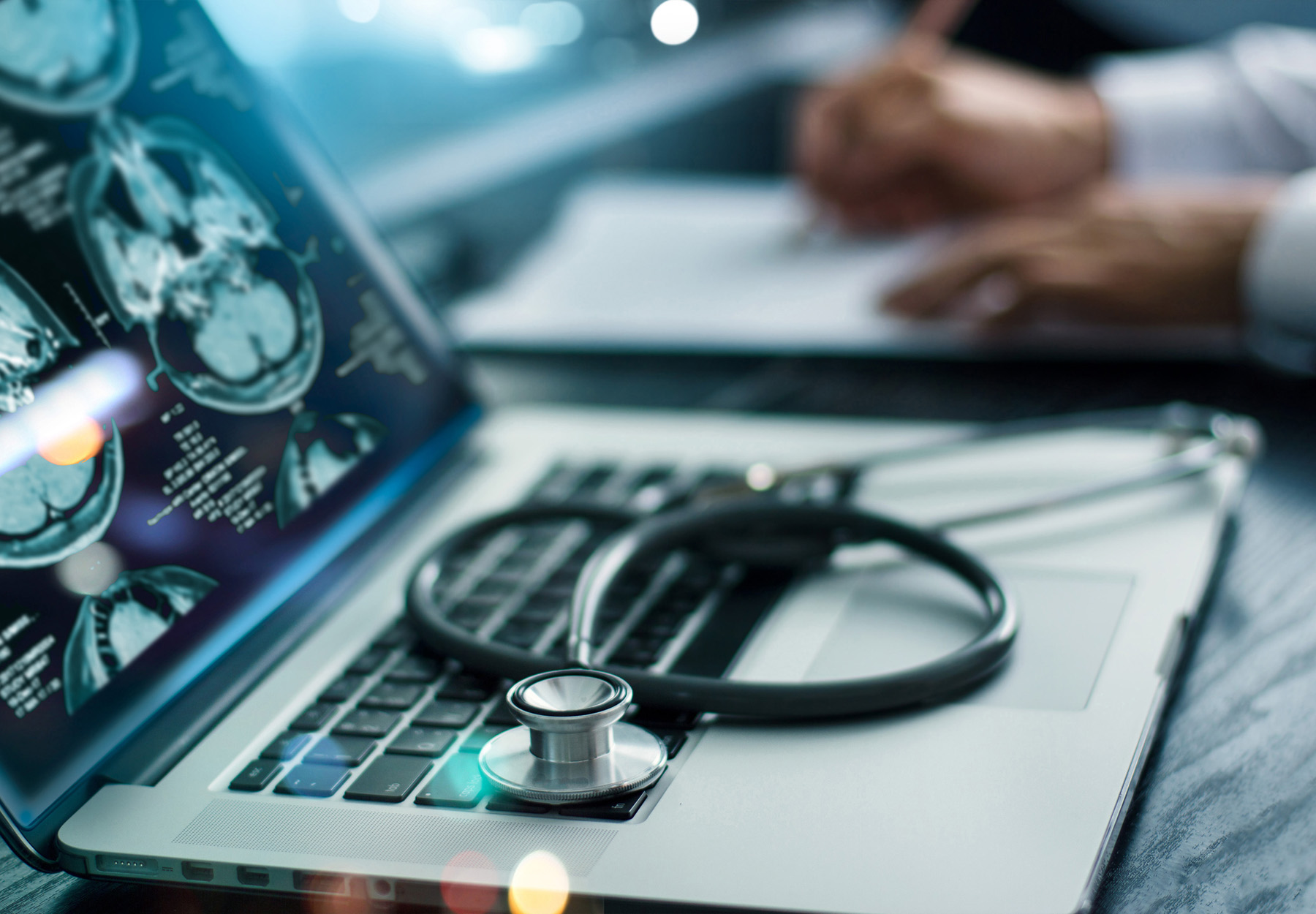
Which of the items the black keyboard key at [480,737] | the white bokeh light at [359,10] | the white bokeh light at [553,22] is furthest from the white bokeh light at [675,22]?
the black keyboard key at [480,737]

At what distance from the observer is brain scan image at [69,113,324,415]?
0.41 m

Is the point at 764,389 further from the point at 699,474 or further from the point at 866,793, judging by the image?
the point at 866,793

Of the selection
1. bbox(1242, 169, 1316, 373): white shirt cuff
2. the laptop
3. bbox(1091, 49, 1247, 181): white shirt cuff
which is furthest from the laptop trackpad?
bbox(1091, 49, 1247, 181): white shirt cuff

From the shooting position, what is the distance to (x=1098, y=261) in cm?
76

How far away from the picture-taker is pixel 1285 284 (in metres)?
0.69

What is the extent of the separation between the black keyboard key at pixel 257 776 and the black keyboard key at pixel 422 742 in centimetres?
3

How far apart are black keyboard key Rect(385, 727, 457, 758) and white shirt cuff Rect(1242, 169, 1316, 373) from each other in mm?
541

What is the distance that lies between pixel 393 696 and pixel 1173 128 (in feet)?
2.87

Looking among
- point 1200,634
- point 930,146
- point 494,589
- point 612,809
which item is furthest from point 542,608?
point 930,146

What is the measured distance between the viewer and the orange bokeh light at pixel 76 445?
0.36m

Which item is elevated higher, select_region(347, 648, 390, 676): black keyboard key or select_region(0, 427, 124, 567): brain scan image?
select_region(0, 427, 124, 567): brain scan image

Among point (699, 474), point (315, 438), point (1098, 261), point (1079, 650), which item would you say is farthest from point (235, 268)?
point (1098, 261)

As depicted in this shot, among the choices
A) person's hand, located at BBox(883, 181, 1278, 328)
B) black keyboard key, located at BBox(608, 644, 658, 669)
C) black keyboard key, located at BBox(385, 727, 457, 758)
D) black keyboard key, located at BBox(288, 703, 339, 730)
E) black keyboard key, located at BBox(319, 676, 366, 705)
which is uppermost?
black keyboard key, located at BBox(288, 703, 339, 730)

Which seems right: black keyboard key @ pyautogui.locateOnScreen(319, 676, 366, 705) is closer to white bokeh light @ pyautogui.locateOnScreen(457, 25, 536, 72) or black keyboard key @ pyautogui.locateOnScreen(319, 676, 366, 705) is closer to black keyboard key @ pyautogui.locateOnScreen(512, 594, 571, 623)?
black keyboard key @ pyautogui.locateOnScreen(512, 594, 571, 623)
